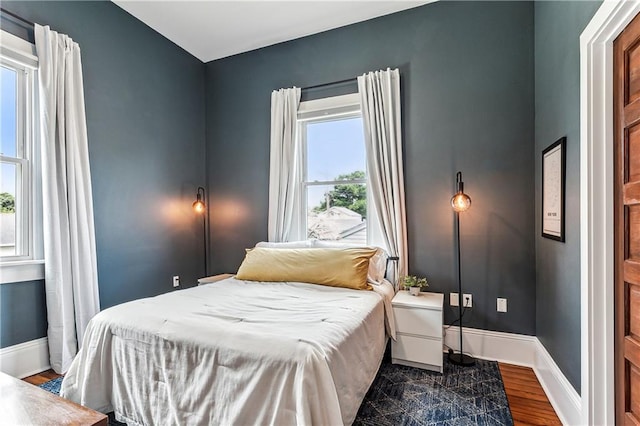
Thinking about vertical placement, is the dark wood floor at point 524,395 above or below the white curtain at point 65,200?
below

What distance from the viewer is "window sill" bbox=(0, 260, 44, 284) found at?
224cm

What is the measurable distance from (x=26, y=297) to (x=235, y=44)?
314cm

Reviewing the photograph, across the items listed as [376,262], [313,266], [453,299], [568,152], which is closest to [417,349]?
[453,299]

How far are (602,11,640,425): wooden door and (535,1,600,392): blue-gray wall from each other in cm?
24

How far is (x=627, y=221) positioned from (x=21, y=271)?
3.75 metres

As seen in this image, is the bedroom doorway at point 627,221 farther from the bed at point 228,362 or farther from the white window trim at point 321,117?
the white window trim at point 321,117

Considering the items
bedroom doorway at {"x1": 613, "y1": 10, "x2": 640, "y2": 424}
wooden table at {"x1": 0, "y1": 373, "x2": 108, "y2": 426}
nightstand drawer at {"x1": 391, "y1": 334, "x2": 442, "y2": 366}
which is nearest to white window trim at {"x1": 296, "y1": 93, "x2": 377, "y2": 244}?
nightstand drawer at {"x1": 391, "y1": 334, "x2": 442, "y2": 366}

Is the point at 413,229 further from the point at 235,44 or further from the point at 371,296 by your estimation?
the point at 235,44

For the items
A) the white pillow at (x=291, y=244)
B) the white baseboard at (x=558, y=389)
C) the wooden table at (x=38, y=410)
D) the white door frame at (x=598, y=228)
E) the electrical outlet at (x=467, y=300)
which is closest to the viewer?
the wooden table at (x=38, y=410)

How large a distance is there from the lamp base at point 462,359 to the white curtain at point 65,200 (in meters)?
3.03

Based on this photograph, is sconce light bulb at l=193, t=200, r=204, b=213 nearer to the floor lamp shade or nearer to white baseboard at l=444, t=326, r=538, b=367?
the floor lamp shade

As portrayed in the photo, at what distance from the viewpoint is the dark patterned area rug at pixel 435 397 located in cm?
179

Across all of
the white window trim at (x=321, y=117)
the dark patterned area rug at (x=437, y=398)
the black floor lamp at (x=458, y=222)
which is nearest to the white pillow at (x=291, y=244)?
the white window trim at (x=321, y=117)

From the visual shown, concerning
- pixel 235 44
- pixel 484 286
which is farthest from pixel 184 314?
pixel 235 44
